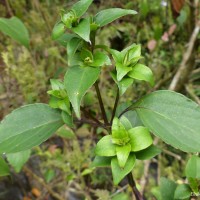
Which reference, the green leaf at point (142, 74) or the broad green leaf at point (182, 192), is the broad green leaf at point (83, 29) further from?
the broad green leaf at point (182, 192)

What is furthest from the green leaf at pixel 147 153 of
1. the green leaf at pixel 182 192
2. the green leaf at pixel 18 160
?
the green leaf at pixel 18 160

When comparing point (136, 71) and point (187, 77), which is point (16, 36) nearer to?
point (136, 71)

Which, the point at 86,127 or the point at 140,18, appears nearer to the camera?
the point at 86,127

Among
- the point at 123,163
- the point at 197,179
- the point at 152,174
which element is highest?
the point at 123,163

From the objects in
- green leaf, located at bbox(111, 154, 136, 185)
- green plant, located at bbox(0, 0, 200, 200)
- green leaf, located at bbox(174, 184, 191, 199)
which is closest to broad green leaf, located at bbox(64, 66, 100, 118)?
green plant, located at bbox(0, 0, 200, 200)

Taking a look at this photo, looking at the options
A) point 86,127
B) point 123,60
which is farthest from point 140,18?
point 123,60

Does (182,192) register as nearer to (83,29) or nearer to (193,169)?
(193,169)
